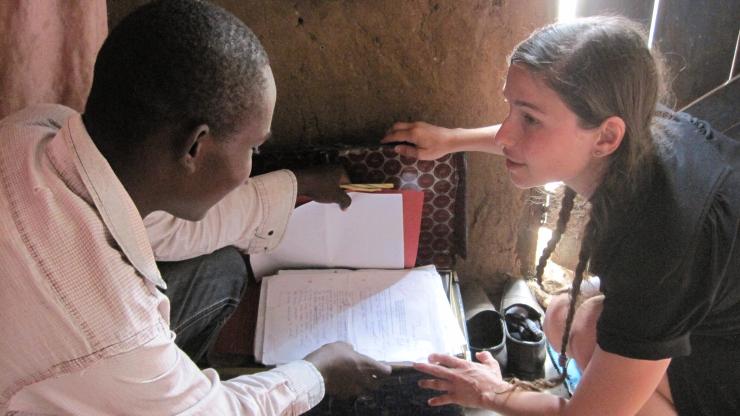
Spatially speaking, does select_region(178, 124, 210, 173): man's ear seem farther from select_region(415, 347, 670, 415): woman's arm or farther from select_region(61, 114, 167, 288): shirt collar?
select_region(415, 347, 670, 415): woman's arm

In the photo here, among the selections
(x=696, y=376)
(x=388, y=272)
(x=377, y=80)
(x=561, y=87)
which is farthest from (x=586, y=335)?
(x=377, y=80)

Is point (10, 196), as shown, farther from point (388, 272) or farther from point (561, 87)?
point (388, 272)

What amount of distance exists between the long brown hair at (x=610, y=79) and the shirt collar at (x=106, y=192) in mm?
638

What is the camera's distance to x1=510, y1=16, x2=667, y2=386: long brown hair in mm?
927

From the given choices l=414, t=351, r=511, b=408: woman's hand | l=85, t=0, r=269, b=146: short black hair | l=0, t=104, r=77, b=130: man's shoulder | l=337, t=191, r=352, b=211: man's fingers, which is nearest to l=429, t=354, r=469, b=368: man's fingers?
l=414, t=351, r=511, b=408: woman's hand

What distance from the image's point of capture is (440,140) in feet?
4.45

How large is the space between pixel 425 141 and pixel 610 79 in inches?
19.6

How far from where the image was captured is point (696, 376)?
3.68ft

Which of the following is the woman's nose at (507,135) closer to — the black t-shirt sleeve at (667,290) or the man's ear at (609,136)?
the man's ear at (609,136)

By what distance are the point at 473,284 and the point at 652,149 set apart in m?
0.83

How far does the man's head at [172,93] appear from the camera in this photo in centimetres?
72

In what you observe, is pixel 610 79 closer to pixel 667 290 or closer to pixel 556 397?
pixel 667 290

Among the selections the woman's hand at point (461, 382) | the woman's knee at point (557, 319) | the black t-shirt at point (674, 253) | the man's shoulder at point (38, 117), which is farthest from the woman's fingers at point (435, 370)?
the man's shoulder at point (38, 117)

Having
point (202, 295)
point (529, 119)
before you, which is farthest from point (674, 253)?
point (202, 295)
